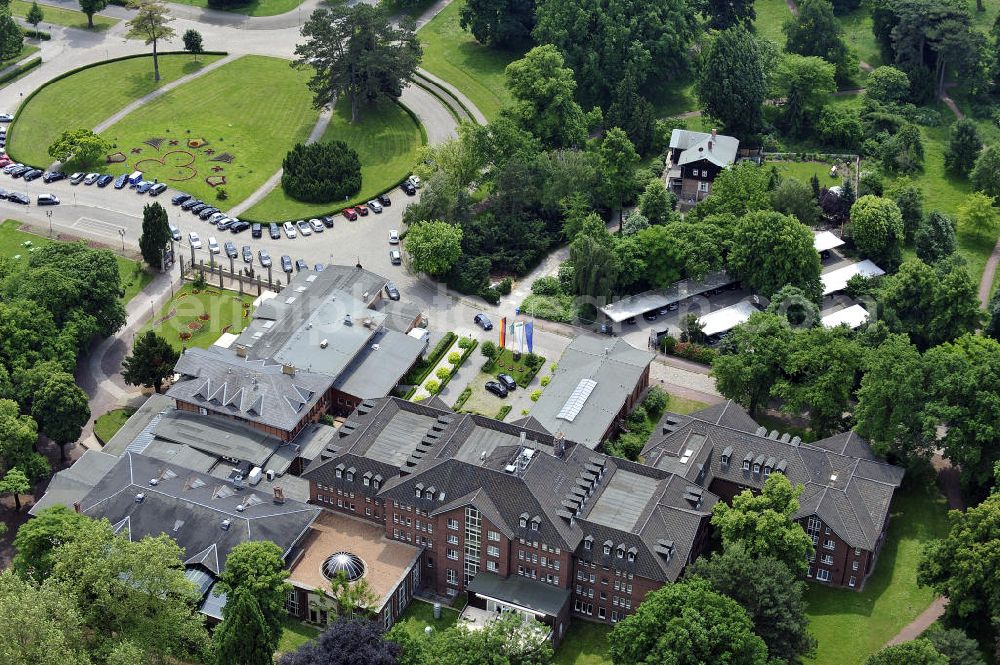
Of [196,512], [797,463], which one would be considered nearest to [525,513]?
[797,463]

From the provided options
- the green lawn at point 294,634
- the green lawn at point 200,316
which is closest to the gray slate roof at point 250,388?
the green lawn at point 200,316

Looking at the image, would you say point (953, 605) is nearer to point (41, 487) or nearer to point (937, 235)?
point (937, 235)

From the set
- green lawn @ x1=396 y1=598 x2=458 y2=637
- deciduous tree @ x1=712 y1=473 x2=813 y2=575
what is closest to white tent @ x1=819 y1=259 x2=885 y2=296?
deciduous tree @ x1=712 y1=473 x2=813 y2=575

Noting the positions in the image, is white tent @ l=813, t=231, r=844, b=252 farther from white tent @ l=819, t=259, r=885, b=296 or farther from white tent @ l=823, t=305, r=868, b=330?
white tent @ l=823, t=305, r=868, b=330

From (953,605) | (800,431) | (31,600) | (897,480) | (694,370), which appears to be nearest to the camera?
(31,600)

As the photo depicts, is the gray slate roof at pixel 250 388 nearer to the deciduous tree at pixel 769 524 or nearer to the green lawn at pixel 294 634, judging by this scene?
the green lawn at pixel 294 634

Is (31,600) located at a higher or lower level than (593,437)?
higher

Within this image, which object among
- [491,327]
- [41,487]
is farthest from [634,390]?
[41,487]
